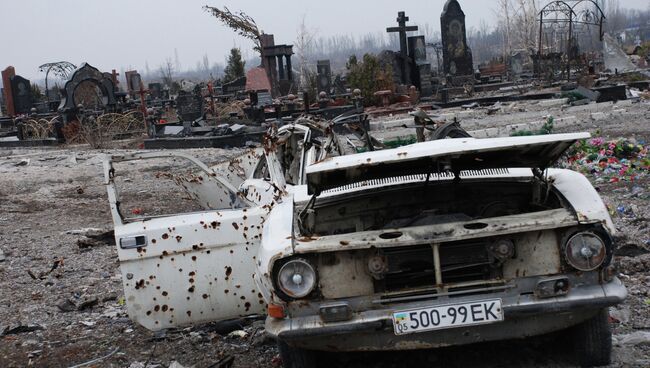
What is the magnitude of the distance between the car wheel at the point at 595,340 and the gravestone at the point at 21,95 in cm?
3616

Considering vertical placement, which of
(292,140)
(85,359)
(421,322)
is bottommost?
(85,359)

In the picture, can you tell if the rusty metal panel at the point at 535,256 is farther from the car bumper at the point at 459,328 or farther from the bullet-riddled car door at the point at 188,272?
the bullet-riddled car door at the point at 188,272

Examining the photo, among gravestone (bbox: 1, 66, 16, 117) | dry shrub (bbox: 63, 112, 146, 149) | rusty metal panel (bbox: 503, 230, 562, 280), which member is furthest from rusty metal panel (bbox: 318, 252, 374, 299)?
gravestone (bbox: 1, 66, 16, 117)

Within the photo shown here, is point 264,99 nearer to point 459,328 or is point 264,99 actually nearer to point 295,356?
point 295,356

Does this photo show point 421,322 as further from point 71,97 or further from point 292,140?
point 71,97

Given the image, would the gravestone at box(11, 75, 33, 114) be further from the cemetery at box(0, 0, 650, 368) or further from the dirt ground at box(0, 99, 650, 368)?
the dirt ground at box(0, 99, 650, 368)

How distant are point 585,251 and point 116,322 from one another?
378 centimetres

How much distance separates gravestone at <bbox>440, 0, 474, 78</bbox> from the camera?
3409 centimetres

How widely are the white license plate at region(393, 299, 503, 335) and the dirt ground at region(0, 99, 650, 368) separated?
2.12 ft

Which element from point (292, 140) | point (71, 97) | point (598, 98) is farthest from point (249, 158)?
point (71, 97)

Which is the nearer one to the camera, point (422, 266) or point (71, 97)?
point (422, 266)

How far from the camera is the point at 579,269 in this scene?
13.1 feet

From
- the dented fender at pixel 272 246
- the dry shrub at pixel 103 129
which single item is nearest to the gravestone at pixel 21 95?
the dry shrub at pixel 103 129

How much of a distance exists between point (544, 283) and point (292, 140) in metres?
3.71
